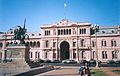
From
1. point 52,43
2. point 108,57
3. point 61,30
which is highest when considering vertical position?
point 61,30

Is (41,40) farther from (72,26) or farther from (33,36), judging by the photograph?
(72,26)

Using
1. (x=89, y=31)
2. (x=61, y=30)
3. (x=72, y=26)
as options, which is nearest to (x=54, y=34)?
(x=61, y=30)

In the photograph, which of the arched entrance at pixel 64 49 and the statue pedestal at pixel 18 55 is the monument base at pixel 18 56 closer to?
the statue pedestal at pixel 18 55

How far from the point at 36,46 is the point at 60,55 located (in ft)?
31.5

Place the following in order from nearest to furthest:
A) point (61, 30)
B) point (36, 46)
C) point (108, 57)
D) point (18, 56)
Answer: point (18, 56), point (108, 57), point (61, 30), point (36, 46)

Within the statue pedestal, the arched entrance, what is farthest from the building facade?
the statue pedestal

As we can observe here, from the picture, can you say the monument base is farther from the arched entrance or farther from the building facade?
the arched entrance

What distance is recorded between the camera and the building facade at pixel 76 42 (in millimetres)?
54375

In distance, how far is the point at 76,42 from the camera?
56.2 meters

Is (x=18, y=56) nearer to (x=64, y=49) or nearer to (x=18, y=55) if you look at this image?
(x=18, y=55)

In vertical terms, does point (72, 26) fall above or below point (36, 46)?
above

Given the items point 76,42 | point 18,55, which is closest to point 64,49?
point 76,42

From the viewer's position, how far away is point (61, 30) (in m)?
58.0

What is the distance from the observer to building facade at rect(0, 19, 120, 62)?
5438 centimetres
